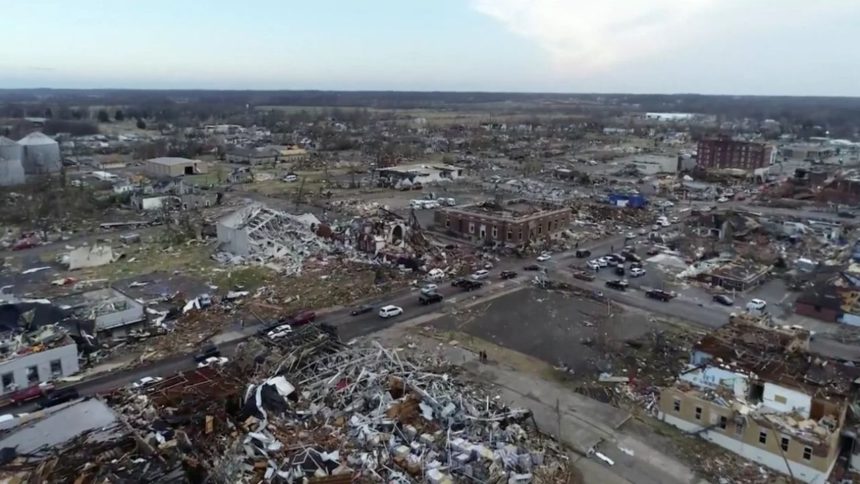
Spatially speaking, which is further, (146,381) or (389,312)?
(389,312)

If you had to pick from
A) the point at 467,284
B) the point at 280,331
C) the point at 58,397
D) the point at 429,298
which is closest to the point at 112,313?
the point at 58,397

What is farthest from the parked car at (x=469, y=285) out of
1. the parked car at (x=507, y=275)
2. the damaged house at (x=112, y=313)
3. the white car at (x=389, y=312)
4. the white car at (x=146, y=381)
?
the white car at (x=146, y=381)

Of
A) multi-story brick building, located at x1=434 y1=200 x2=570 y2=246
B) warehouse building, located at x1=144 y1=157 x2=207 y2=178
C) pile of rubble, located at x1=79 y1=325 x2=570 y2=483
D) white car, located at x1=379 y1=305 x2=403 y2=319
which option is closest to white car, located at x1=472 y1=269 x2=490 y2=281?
white car, located at x1=379 y1=305 x2=403 y2=319

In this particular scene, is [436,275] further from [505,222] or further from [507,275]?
Result: [505,222]

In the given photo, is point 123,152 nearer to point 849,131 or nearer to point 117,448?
point 117,448

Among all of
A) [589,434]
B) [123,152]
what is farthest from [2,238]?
[123,152]

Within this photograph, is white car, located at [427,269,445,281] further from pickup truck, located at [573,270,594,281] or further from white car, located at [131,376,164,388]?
white car, located at [131,376,164,388]

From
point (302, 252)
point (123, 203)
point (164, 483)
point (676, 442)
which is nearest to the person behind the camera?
point (164, 483)
